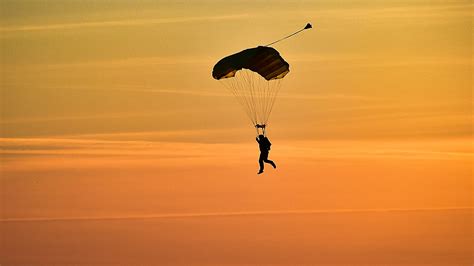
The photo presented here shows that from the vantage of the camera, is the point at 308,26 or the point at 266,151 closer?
the point at 308,26

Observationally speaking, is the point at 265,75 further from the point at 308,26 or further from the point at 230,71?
the point at 308,26

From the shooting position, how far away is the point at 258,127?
218ft

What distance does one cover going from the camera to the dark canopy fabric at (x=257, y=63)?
6675 cm

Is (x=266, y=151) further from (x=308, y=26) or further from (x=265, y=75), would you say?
(x=308, y=26)

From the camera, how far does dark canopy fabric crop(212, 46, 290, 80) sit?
219 feet

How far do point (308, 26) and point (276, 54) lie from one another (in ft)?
15.9

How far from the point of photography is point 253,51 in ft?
219

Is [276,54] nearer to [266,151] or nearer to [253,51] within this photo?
[253,51]

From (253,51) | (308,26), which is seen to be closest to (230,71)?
(253,51)

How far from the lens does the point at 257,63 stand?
2650 inches

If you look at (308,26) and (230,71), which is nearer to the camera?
(308,26)

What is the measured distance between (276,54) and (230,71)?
2763 millimetres

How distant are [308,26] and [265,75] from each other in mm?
7034

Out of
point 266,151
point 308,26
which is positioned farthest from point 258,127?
point 308,26
